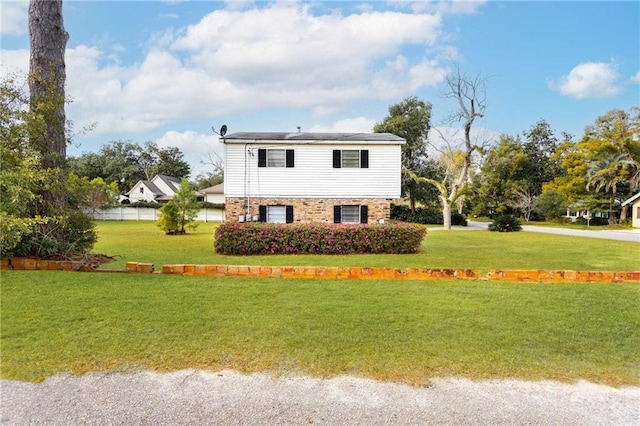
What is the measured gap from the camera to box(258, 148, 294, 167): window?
54.9ft

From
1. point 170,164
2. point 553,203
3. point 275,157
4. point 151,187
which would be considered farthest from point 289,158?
point 170,164

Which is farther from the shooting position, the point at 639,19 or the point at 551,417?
the point at 639,19

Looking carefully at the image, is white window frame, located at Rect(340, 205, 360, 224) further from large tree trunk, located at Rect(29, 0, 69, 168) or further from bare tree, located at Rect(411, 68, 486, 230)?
large tree trunk, located at Rect(29, 0, 69, 168)

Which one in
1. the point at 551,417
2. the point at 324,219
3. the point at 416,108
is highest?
the point at 416,108

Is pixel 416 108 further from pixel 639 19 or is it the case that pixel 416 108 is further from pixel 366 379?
pixel 366 379

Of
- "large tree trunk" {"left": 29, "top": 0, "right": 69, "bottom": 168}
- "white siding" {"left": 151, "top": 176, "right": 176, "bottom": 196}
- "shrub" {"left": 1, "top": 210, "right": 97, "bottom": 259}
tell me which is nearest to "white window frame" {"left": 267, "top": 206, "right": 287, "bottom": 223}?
"shrub" {"left": 1, "top": 210, "right": 97, "bottom": 259}

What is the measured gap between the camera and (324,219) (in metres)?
16.9

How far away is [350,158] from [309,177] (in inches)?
78.6

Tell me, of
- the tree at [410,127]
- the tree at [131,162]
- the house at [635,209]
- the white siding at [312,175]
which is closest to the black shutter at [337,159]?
the white siding at [312,175]

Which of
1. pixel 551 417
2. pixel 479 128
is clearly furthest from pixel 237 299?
pixel 479 128

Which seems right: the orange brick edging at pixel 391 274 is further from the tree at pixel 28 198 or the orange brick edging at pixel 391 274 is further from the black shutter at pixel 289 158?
the black shutter at pixel 289 158

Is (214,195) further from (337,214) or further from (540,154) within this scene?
(540,154)

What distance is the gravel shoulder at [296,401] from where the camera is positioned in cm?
236

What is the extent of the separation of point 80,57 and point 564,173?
134 ft
